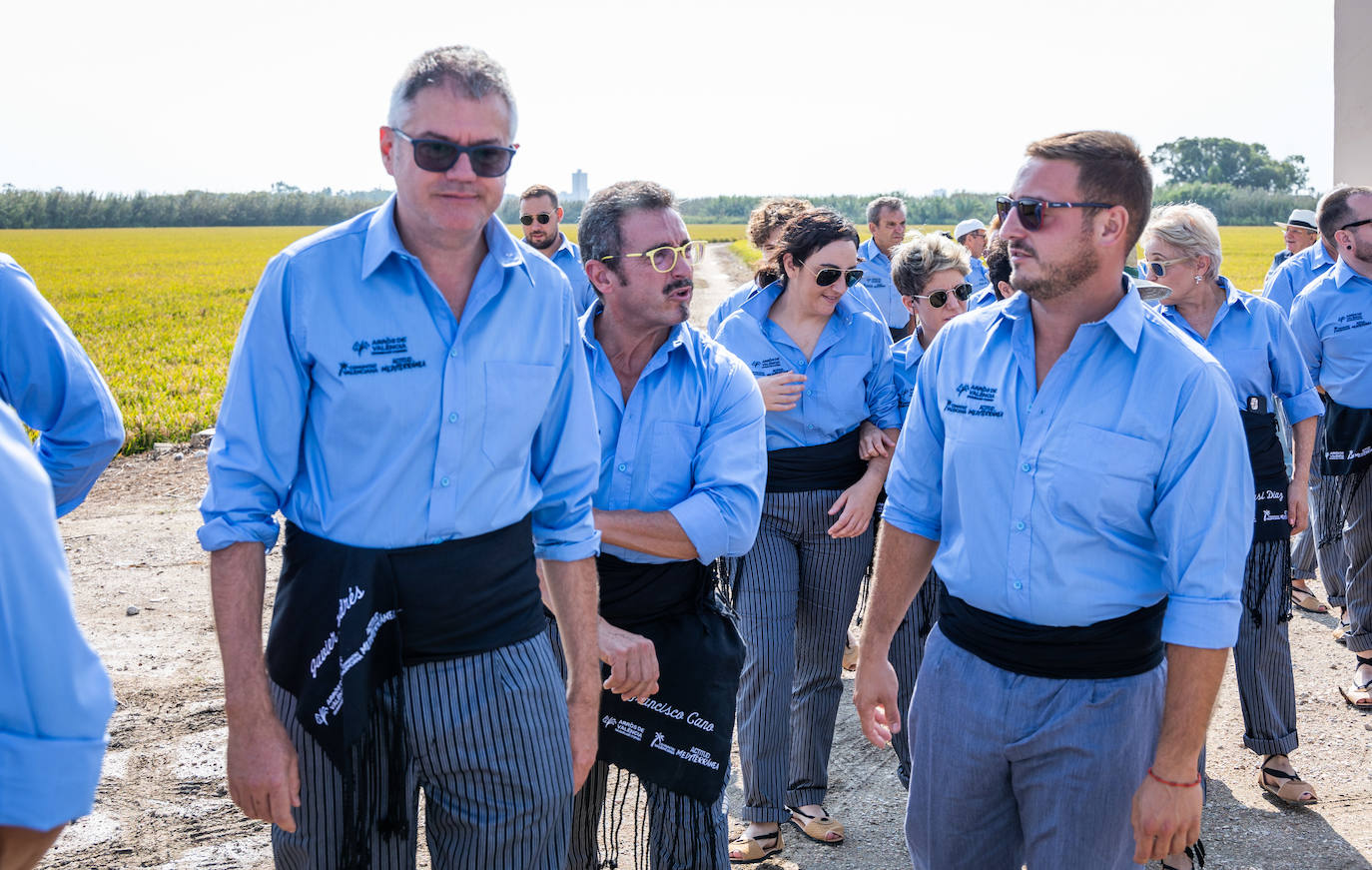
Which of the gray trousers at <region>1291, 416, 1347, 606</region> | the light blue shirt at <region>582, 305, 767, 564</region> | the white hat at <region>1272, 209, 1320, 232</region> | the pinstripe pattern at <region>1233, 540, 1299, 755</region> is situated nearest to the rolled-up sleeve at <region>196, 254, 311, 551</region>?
the light blue shirt at <region>582, 305, 767, 564</region>

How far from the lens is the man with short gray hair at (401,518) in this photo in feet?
7.57

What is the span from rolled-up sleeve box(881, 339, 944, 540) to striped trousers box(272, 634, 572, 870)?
1027 mm

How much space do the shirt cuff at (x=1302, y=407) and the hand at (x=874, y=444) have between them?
1.70 meters

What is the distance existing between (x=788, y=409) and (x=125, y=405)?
464 inches

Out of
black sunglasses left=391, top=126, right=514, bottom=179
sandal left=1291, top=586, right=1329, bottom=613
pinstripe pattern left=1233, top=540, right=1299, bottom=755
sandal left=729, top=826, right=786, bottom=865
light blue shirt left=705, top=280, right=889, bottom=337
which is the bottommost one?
sandal left=1291, top=586, right=1329, bottom=613

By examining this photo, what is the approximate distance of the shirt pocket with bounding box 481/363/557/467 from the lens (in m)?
2.44

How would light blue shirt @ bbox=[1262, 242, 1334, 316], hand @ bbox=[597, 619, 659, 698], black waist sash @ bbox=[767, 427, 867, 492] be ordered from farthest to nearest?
light blue shirt @ bbox=[1262, 242, 1334, 316] → black waist sash @ bbox=[767, 427, 867, 492] → hand @ bbox=[597, 619, 659, 698]

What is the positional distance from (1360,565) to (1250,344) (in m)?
1.98

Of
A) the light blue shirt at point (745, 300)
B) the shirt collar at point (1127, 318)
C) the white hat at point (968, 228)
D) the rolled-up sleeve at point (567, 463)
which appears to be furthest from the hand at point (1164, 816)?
the white hat at point (968, 228)

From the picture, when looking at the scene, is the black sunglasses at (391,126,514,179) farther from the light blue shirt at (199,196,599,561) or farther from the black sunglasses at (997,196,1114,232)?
the black sunglasses at (997,196,1114,232)

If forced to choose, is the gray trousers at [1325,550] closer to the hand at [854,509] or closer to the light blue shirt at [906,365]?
the light blue shirt at [906,365]

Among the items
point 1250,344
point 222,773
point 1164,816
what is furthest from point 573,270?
point 1164,816

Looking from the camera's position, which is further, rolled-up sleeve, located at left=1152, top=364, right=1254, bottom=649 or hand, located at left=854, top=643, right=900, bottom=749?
hand, located at left=854, top=643, right=900, bottom=749

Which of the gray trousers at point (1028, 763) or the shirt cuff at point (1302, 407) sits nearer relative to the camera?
the gray trousers at point (1028, 763)
